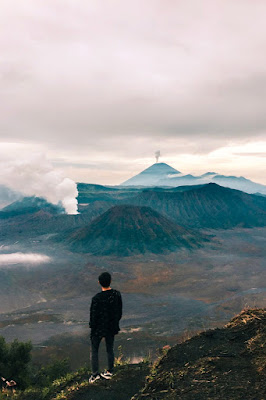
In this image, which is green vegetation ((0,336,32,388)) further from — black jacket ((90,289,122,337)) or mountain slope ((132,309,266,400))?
mountain slope ((132,309,266,400))

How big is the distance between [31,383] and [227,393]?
19044 millimetres

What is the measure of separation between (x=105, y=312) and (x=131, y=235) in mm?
113132

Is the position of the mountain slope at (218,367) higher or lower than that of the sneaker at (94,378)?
higher

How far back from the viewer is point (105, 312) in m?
7.80

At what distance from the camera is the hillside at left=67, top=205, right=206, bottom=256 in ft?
369

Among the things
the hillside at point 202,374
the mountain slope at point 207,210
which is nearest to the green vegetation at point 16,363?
the hillside at point 202,374

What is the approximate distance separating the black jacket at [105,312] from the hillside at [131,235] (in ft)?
328

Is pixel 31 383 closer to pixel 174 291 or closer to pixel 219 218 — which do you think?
pixel 174 291

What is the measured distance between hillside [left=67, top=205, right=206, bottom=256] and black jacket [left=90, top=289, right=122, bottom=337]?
10001 cm

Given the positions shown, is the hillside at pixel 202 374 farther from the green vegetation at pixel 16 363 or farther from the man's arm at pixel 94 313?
the green vegetation at pixel 16 363

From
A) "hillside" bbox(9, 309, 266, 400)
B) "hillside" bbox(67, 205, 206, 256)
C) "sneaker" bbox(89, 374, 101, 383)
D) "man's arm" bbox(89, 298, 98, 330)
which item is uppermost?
"man's arm" bbox(89, 298, 98, 330)

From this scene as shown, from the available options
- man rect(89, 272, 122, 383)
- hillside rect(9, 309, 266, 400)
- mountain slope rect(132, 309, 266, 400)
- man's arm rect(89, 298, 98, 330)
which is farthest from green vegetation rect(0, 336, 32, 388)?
mountain slope rect(132, 309, 266, 400)

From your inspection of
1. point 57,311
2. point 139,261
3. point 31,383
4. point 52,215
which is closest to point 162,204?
point 52,215

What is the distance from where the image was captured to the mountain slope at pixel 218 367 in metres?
5.28
